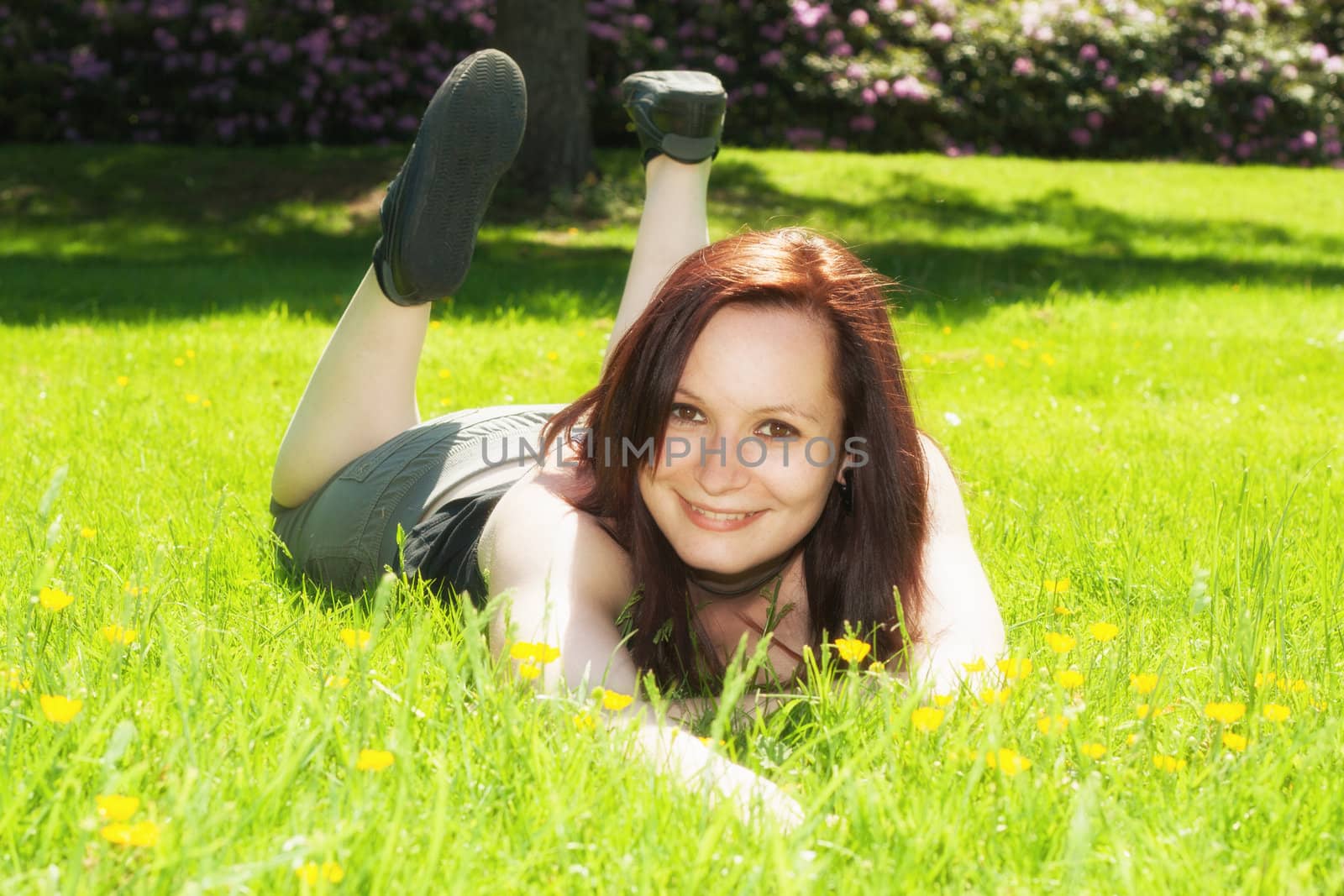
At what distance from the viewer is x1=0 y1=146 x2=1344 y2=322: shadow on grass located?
7086 mm

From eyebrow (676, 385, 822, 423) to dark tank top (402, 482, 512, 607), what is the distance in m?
0.68

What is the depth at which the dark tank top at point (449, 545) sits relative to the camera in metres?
2.76

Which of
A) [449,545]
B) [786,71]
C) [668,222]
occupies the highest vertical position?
[786,71]

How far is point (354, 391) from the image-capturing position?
3217mm

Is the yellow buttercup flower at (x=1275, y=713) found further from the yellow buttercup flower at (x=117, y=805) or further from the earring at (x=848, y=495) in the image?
the yellow buttercup flower at (x=117, y=805)

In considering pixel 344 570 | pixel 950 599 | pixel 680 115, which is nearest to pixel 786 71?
pixel 680 115

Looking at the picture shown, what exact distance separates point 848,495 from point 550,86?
26.9ft

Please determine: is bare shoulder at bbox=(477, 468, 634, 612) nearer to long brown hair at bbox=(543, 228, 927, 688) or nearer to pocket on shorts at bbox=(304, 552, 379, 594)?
long brown hair at bbox=(543, 228, 927, 688)

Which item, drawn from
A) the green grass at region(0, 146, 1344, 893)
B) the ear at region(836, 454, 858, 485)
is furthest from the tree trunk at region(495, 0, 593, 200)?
the ear at region(836, 454, 858, 485)

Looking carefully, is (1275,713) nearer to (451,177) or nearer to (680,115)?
(451,177)

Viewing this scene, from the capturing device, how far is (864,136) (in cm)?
1376

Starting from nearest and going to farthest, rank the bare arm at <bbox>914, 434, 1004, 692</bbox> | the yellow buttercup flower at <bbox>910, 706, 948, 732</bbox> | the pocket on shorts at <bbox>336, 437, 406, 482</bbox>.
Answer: the yellow buttercup flower at <bbox>910, 706, 948, 732</bbox> → the bare arm at <bbox>914, 434, 1004, 692</bbox> → the pocket on shorts at <bbox>336, 437, 406, 482</bbox>

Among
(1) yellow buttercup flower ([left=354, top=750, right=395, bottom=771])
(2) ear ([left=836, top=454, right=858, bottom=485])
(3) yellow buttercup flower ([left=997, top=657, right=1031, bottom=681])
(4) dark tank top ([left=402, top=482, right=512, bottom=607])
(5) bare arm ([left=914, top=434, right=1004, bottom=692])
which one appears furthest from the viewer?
(4) dark tank top ([left=402, top=482, right=512, bottom=607])

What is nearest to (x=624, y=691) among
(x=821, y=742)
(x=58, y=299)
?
(x=821, y=742)
